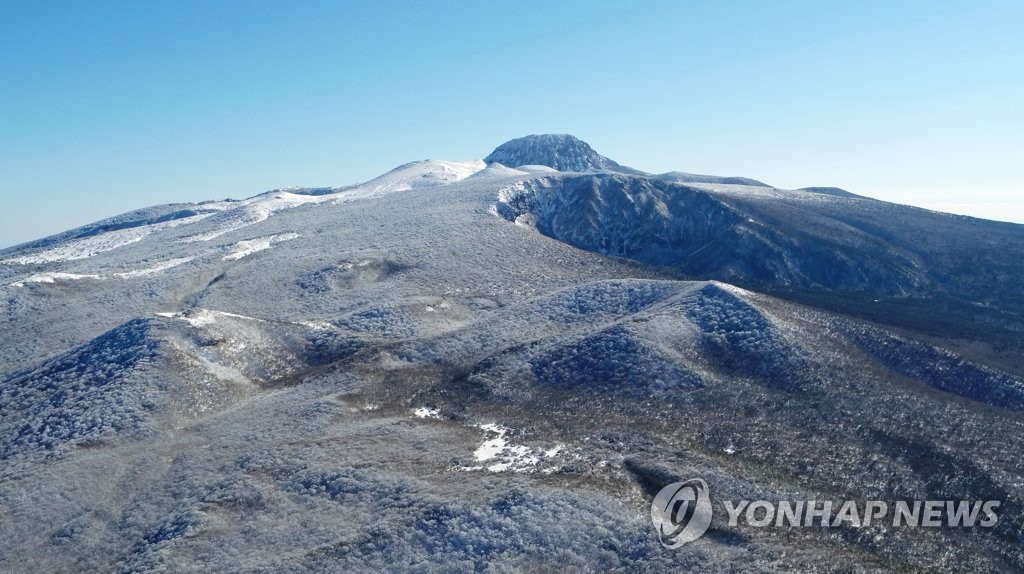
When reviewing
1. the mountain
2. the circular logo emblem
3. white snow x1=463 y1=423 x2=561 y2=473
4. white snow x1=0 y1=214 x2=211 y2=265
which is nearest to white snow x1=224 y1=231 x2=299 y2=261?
the mountain

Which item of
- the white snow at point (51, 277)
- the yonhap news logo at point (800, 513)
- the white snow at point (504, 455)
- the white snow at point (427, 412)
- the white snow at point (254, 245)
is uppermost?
the white snow at point (254, 245)

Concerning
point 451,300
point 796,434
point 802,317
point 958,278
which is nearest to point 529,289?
point 451,300

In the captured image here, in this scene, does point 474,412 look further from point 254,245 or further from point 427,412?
point 254,245

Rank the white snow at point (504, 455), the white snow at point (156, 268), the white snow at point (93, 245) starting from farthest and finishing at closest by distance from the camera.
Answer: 1. the white snow at point (93, 245)
2. the white snow at point (156, 268)
3. the white snow at point (504, 455)

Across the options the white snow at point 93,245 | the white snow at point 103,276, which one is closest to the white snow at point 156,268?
the white snow at point 103,276

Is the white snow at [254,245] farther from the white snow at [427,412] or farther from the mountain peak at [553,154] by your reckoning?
the mountain peak at [553,154]

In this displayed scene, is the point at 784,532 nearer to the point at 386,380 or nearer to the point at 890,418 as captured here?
the point at 890,418
